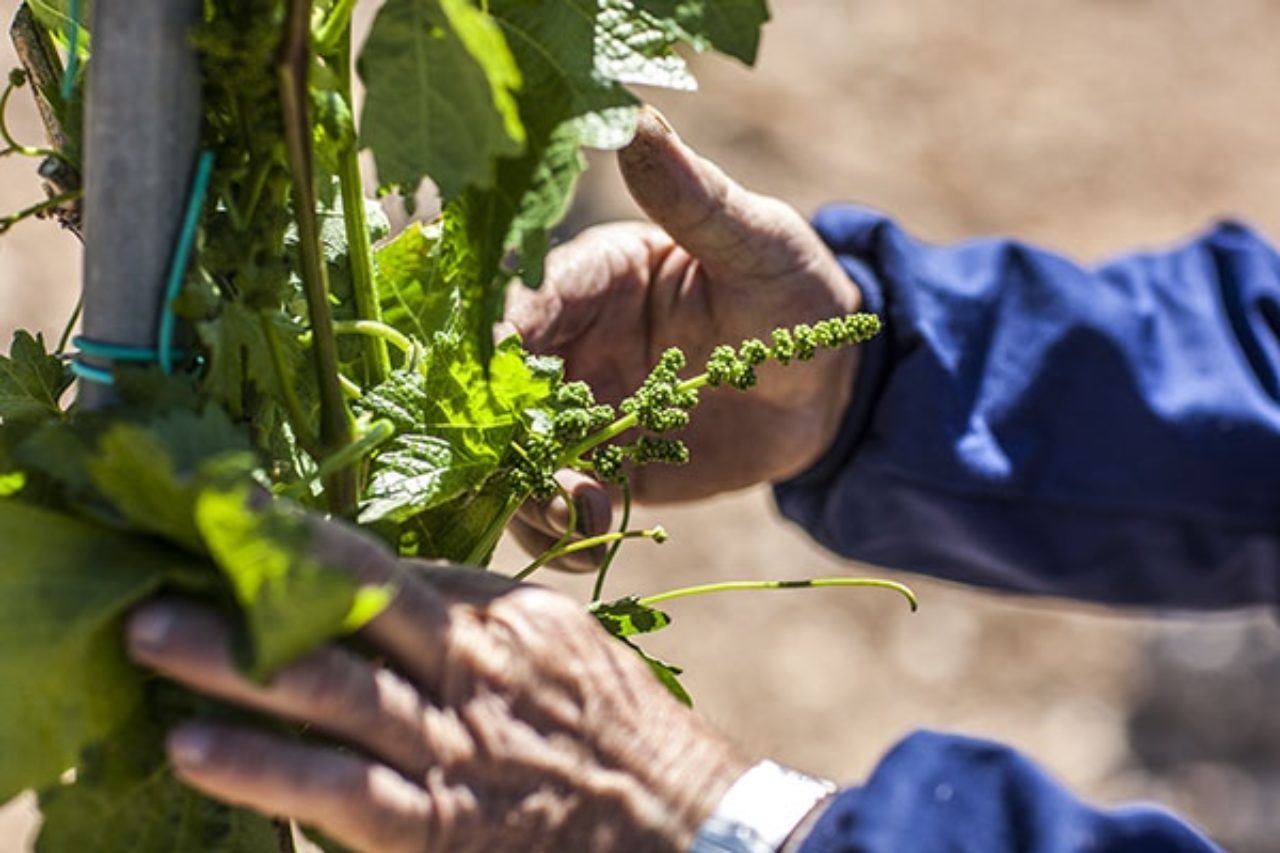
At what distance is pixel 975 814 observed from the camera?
1.28m

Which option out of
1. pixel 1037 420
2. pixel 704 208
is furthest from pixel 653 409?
pixel 1037 420

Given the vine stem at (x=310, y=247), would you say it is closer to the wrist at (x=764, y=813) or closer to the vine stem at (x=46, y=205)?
the vine stem at (x=46, y=205)

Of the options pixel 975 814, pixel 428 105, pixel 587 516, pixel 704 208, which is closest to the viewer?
pixel 428 105

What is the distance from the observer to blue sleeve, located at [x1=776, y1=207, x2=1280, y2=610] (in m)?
2.08

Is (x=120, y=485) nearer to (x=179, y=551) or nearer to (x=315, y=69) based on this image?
(x=179, y=551)

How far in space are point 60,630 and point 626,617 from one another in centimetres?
42

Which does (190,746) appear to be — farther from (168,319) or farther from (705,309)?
(705,309)

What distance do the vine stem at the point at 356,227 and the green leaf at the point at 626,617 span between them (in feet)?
0.70

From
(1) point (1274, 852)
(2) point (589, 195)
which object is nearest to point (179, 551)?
(1) point (1274, 852)

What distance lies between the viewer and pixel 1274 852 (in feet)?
11.6

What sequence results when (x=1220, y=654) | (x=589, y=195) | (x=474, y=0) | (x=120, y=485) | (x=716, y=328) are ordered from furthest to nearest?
(x=589, y=195) → (x=1220, y=654) → (x=716, y=328) → (x=474, y=0) → (x=120, y=485)

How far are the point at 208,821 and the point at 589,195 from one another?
4.20 metres

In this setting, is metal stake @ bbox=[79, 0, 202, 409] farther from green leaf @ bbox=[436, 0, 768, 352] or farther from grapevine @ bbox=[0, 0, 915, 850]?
green leaf @ bbox=[436, 0, 768, 352]

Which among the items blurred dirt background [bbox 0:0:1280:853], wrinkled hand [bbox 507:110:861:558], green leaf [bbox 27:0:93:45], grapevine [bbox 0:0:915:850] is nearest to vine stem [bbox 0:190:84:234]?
grapevine [bbox 0:0:915:850]
